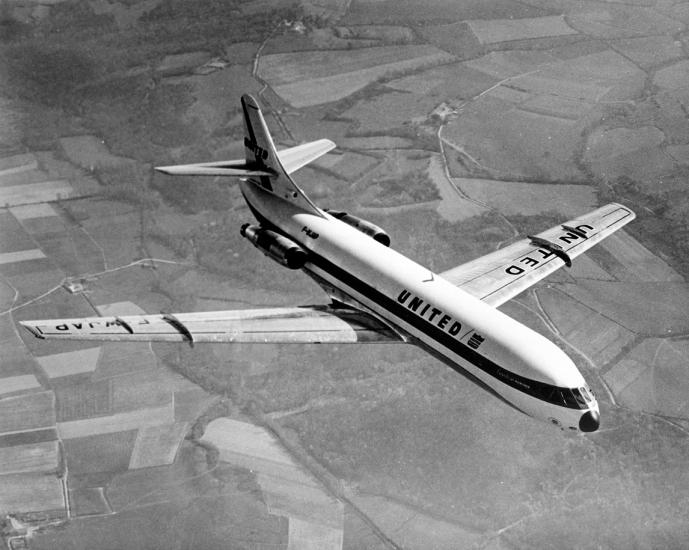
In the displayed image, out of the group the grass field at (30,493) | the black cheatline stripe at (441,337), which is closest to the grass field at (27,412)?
Result: the grass field at (30,493)

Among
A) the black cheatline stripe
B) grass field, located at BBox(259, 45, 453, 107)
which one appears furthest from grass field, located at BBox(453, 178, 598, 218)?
the black cheatline stripe

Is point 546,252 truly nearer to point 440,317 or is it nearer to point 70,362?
point 440,317

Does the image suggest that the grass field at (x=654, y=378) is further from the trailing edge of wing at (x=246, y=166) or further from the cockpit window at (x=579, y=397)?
the trailing edge of wing at (x=246, y=166)

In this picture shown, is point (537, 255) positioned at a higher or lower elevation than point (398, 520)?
higher

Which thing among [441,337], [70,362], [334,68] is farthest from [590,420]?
[334,68]

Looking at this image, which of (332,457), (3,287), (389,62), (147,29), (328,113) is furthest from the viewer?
(147,29)

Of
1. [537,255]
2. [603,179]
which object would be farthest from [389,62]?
[537,255]

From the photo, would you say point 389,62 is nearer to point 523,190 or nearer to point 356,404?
point 523,190
